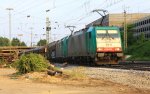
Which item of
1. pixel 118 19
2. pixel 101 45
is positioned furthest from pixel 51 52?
pixel 118 19

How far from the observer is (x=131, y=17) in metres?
161

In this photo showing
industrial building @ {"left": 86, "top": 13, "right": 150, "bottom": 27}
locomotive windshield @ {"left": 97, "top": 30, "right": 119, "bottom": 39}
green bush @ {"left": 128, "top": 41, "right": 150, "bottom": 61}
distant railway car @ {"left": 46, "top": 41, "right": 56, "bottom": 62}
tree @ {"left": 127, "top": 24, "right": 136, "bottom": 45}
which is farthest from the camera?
industrial building @ {"left": 86, "top": 13, "right": 150, "bottom": 27}

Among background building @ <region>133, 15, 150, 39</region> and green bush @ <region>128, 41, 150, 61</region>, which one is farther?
background building @ <region>133, 15, 150, 39</region>

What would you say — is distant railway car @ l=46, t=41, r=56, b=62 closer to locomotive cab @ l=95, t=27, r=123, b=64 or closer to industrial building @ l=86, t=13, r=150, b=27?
locomotive cab @ l=95, t=27, r=123, b=64

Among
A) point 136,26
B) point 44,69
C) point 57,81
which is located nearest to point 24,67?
point 44,69

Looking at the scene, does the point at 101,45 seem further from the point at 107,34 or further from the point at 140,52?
the point at 140,52

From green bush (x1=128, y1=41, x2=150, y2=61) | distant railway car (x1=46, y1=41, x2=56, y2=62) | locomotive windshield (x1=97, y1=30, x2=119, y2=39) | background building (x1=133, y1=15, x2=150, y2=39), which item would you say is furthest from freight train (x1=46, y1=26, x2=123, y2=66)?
background building (x1=133, y1=15, x2=150, y2=39)

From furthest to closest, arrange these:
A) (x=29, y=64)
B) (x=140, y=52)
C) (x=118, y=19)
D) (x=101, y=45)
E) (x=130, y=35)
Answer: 1. (x=118, y=19)
2. (x=130, y=35)
3. (x=140, y=52)
4. (x=101, y=45)
5. (x=29, y=64)

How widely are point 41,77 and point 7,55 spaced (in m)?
39.4

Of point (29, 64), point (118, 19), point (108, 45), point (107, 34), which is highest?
point (118, 19)

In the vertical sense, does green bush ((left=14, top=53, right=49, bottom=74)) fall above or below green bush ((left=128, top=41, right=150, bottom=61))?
below

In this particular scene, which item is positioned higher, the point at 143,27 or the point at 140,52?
the point at 143,27

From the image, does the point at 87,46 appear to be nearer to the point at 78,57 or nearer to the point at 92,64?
the point at 92,64

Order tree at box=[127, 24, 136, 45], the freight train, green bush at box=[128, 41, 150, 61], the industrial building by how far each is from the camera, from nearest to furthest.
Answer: the freight train
green bush at box=[128, 41, 150, 61]
tree at box=[127, 24, 136, 45]
the industrial building
